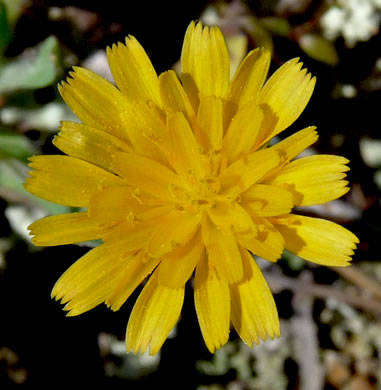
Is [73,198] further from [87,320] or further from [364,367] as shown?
[364,367]

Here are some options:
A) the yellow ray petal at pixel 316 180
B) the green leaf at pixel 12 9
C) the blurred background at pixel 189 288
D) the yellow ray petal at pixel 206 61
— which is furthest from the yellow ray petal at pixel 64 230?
the green leaf at pixel 12 9

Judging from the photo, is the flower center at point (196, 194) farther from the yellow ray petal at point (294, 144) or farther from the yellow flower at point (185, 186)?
the yellow ray petal at point (294, 144)

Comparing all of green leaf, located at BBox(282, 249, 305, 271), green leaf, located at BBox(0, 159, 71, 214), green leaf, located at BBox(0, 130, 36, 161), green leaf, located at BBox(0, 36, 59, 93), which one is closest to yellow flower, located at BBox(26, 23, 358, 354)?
green leaf, located at BBox(0, 36, 59, 93)

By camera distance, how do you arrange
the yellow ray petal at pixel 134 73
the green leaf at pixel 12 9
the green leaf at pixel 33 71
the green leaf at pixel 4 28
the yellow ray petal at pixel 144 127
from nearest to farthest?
the yellow ray petal at pixel 144 127 → the yellow ray petal at pixel 134 73 → the green leaf at pixel 33 71 → the green leaf at pixel 4 28 → the green leaf at pixel 12 9

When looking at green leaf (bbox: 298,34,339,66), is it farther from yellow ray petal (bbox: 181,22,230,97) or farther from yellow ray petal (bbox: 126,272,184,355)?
yellow ray petal (bbox: 126,272,184,355)

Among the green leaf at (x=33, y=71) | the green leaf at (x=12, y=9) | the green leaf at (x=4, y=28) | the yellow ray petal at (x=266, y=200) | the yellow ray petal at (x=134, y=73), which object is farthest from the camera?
the green leaf at (x=12, y=9)
